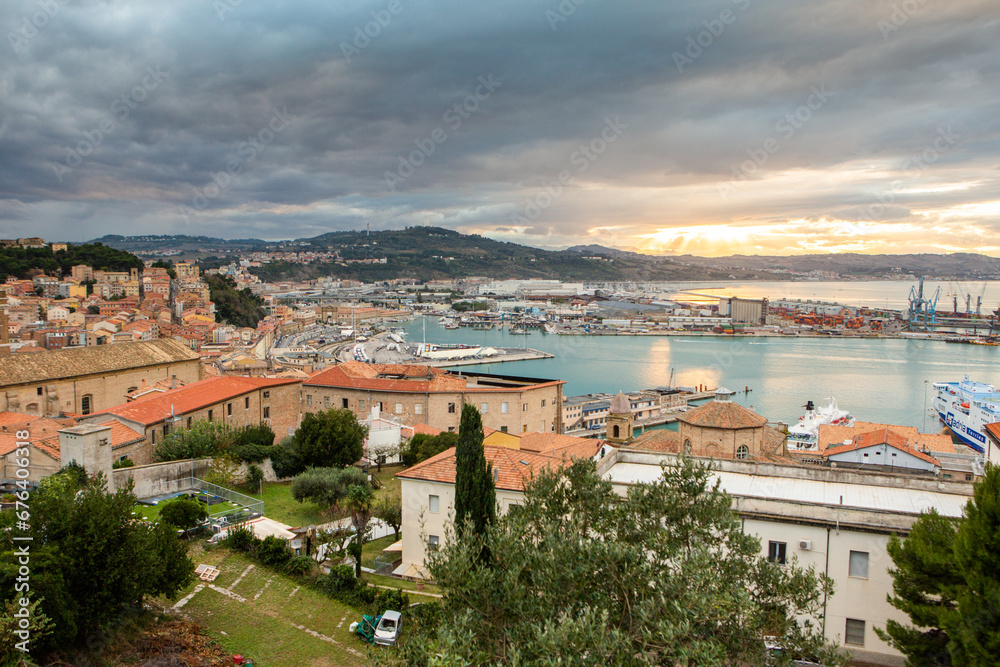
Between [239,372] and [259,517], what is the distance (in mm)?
12298

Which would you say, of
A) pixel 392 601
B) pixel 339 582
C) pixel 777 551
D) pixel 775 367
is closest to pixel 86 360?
pixel 339 582

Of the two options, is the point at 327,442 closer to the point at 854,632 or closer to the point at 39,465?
the point at 39,465

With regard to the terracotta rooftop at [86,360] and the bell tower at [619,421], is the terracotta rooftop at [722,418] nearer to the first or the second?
the bell tower at [619,421]

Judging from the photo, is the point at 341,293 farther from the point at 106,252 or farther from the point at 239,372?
the point at 239,372

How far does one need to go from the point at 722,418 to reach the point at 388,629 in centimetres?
610

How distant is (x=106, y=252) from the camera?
126 feet

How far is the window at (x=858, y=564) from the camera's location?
451 centimetres

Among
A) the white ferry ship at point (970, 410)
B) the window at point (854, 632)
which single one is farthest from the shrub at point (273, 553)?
the white ferry ship at point (970, 410)

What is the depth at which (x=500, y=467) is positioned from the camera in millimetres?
5930

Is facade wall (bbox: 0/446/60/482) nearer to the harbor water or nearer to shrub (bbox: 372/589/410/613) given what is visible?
shrub (bbox: 372/589/410/613)

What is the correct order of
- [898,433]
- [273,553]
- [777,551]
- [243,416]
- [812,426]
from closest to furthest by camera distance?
[777,551] → [273,553] → [243,416] → [898,433] → [812,426]

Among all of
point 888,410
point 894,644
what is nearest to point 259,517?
point 894,644

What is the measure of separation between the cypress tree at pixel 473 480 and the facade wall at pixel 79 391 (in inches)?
369

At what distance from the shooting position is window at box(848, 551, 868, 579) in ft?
14.8
